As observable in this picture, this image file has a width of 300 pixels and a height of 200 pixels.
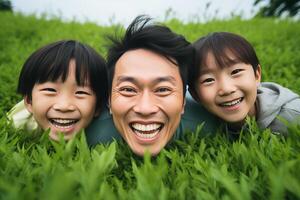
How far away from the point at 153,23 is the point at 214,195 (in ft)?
4.60

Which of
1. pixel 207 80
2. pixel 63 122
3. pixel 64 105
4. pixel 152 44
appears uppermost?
pixel 152 44

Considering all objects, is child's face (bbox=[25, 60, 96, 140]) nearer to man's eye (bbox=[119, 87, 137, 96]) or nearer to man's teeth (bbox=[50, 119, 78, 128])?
man's teeth (bbox=[50, 119, 78, 128])

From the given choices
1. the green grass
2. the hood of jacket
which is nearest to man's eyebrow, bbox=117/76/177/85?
the green grass

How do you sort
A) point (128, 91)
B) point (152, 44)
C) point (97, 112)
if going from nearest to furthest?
1. point (128, 91)
2. point (152, 44)
3. point (97, 112)

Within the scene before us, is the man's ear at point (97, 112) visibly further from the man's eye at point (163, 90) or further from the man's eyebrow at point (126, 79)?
the man's eye at point (163, 90)

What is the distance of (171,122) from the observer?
188 cm

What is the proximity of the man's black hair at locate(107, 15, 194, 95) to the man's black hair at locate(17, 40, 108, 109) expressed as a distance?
155mm

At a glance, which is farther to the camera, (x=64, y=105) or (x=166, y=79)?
(x=64, y=105)

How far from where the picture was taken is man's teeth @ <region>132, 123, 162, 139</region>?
1.83 metres

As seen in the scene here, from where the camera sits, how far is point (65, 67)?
7.18 feet

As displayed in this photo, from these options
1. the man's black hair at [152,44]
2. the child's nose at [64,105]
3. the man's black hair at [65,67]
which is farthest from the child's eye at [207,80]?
the child's nose at [64,105]

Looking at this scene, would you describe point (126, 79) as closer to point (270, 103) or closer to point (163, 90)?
point (163, 90)

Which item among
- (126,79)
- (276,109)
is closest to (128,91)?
(126,79)

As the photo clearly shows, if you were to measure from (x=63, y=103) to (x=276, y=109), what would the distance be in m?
1.45
